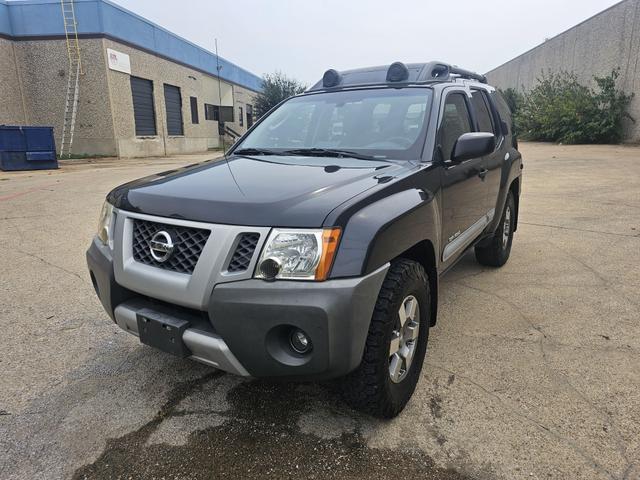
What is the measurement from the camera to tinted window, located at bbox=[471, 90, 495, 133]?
3.91 meters

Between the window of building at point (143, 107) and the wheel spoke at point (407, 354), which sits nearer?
the wheel spoke at point (407, 354)

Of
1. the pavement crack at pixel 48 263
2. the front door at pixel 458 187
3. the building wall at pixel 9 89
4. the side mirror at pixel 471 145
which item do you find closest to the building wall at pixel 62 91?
the building wall at pixel 9 89

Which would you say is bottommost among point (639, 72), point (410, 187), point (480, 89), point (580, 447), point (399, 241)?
point (580, 447)

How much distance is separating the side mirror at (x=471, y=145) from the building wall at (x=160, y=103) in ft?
65.4

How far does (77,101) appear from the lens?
19422mm

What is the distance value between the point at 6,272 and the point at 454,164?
433cm

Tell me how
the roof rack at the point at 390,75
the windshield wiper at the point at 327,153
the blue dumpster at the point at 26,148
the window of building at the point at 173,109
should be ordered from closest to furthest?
1. the windshield wiper at the point at 327,153
2. the roof rack at the point at 390,75
3. the blue dumpster at the point at 26,148
4. the window of building at the point at 173,109

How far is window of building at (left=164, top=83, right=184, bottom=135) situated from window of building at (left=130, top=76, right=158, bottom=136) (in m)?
1.54

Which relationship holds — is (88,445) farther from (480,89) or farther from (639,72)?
(639,72)

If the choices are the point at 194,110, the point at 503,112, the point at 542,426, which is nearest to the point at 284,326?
the point at 542,426

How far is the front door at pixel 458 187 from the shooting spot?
293cm

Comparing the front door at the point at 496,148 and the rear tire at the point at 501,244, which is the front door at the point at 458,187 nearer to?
the front door at the point at 496,148

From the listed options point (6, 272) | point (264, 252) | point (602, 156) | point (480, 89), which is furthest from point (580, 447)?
point (602, 156)

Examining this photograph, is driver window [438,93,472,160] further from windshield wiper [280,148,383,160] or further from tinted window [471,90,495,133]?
windshield wiper [280,148,383,160]
